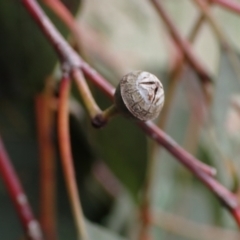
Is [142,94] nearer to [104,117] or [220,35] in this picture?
[104,117]

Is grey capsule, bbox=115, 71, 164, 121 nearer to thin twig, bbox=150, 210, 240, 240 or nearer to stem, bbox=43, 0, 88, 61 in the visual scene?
stem, bbox=43, 0, 88, 61

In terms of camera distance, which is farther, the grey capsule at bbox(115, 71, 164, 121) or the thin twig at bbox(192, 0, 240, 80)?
the thin twig at bbox(192, 0, 240, 80)

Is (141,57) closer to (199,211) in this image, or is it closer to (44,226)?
(199,211)

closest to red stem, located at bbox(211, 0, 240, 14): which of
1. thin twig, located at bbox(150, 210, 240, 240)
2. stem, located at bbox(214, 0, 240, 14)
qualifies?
stem, located at bbox(214, 0, 240, 14)

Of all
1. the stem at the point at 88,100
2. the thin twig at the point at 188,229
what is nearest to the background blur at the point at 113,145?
the thin twig at the point at 188,229

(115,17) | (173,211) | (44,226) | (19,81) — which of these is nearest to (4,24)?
(19,81)
